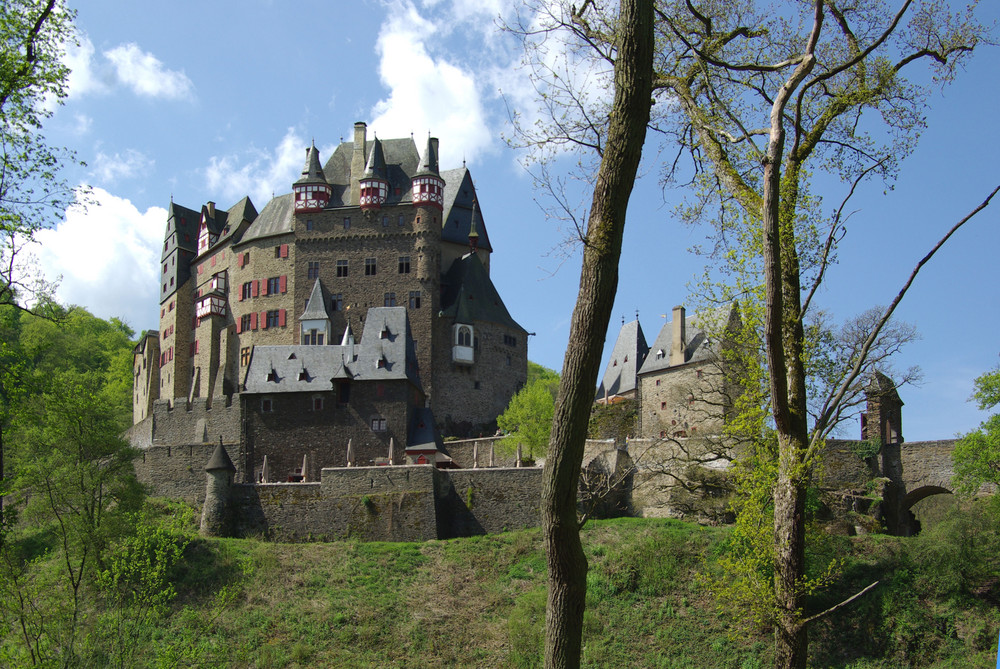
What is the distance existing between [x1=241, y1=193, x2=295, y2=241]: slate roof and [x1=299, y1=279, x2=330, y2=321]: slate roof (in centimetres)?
479

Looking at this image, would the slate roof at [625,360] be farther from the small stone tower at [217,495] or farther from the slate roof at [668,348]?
the small stone tower at [217,495]

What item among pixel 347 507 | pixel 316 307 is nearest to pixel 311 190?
pixel 316 307

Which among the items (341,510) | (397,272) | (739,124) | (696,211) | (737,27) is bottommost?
(341,510)

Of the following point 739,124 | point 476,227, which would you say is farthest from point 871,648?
point 476,227

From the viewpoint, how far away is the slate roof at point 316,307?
184 feet

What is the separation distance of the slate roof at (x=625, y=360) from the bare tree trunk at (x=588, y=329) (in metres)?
48.6

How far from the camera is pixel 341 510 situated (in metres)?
39.8

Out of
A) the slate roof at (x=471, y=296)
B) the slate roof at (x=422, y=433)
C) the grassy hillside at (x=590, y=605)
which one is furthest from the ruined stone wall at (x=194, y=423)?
the slate roof at (x=471, y=296)

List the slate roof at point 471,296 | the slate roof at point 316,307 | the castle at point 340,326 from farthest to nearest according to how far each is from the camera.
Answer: the slate roof at point 471,296, the slate roof at point 316,307, the castle at point 340,326

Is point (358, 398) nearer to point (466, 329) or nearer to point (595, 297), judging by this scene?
point (466, 329)

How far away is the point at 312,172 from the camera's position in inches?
2365

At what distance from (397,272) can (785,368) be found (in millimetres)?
47140

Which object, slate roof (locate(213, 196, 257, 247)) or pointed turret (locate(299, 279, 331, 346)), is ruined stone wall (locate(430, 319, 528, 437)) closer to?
pointed turret (locate(299, 279, 331, 346))

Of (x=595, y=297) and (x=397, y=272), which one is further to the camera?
(x=397, y=272)
